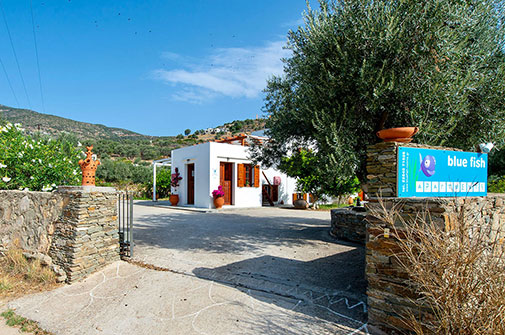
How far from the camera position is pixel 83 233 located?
201 inches

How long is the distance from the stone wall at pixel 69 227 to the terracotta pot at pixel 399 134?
468 cm

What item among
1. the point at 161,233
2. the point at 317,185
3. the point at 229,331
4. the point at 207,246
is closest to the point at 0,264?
the point at 161,233

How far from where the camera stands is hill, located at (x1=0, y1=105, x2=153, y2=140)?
115 ft

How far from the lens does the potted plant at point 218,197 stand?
1396cm

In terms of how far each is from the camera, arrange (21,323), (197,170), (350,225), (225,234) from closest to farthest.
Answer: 1. (21,323)
2. (350,225)
3. (225,234)
4. (197,170)

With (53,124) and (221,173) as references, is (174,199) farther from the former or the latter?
(53,124)

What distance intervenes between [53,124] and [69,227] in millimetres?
39715

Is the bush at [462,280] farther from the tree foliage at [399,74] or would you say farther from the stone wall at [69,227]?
the stone wall at [69,227]

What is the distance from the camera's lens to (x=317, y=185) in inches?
571

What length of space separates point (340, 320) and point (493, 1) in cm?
609

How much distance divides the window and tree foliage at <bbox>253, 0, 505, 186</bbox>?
9243 mm

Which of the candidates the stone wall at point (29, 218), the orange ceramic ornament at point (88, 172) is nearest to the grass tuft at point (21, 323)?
the stone wall at point (29, 218)

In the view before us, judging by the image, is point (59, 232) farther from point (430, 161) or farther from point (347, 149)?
point (430, 161)

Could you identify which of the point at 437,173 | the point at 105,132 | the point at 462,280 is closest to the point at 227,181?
the point at 437,173
